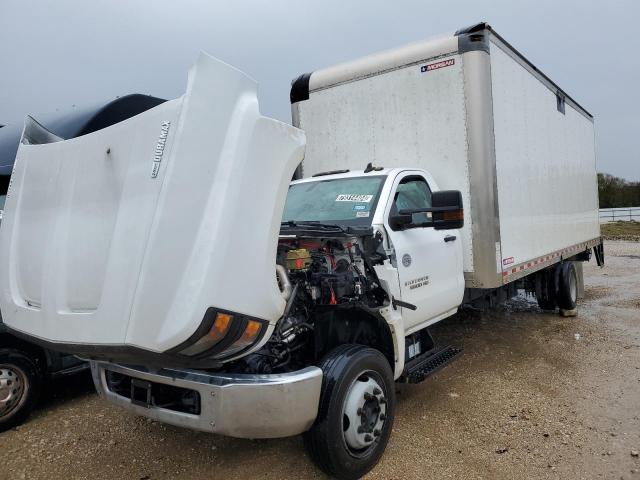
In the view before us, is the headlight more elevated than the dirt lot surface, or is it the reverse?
the headlight

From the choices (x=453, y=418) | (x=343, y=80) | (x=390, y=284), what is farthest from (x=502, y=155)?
(x=453, y=418)

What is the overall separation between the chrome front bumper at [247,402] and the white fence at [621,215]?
3605 centimetres

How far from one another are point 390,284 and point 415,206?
1.05 meters

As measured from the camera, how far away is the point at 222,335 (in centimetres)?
222

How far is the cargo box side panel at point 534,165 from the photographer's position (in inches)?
195

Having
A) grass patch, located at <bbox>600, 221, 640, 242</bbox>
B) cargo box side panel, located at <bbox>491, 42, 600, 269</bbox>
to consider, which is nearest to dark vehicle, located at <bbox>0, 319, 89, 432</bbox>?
cargo box side panel, located at <bbox>491, 42, 600, 269</bbox>

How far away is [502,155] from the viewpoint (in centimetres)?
493

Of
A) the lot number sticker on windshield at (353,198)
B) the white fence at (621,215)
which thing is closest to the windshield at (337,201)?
the lot number sticker on windshield at (353,198)

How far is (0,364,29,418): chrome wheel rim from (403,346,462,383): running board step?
3.15 metres

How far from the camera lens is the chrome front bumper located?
8.05 feet

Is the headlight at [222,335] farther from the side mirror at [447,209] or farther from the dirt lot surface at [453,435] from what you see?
the side mirror at [447,209]

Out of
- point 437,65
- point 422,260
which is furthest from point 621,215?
point 422,260

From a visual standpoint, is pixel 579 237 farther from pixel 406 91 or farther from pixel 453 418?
pixel 453 418

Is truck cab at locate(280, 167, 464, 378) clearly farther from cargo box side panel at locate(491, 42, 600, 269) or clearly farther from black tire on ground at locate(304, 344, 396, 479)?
cargo box side panel at locate(491, 42, 600, 269)
